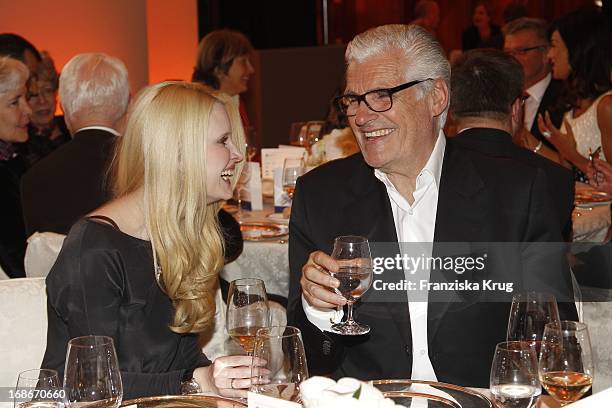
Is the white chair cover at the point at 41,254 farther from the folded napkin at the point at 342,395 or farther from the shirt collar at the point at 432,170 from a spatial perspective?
the folded napkin at the point at 342,395

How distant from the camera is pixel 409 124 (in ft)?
8.74

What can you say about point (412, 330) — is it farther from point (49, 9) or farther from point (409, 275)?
point (49, 9)

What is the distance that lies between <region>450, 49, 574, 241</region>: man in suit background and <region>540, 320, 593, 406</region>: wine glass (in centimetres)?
195

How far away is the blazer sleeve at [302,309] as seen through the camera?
2.56 meters

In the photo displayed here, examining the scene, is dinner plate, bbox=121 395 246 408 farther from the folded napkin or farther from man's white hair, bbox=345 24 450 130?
man's white hair, bbox=345 24 450 130

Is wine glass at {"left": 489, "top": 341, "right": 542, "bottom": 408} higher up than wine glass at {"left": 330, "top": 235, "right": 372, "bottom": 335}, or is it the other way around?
wine glass at {"left": 330, "top": 235, "right": 372, "bottom": 335}

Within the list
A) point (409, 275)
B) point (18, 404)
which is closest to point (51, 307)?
point (18, 404)

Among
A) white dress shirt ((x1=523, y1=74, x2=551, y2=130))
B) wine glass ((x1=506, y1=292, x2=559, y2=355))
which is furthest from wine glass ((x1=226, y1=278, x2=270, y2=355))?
white dress shirt ((x1=523, y1=74, x2=551, y2=130))

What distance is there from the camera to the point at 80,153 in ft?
13.7

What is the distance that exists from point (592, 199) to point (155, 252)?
9.02ft

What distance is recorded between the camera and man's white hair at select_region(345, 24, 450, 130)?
8.73 ft

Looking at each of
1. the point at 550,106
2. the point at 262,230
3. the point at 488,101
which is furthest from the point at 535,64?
the point at 262,230

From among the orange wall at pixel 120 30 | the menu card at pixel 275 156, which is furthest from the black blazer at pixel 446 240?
the orange wall at pixel 120 30

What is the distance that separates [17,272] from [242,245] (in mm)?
1337
